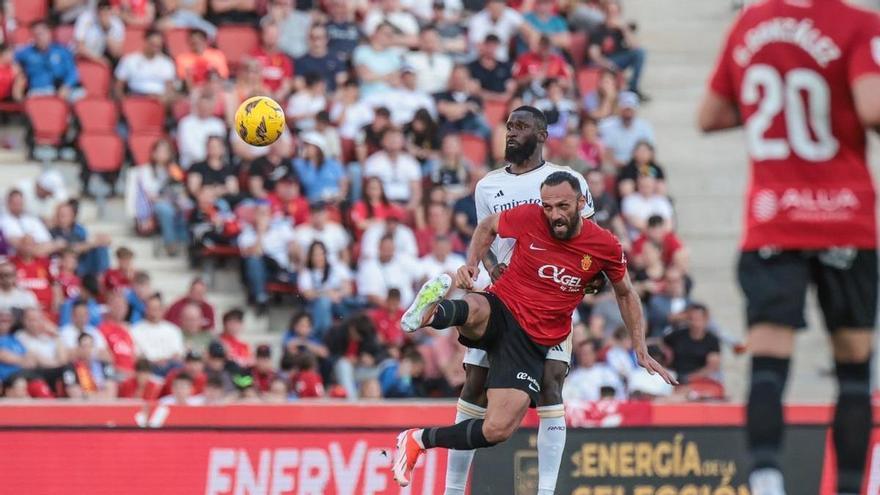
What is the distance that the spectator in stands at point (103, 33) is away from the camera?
62.8 feet

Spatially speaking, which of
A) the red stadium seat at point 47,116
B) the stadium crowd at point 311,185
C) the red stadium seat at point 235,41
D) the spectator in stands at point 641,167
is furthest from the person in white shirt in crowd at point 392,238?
the red stadium seat at point 47,116

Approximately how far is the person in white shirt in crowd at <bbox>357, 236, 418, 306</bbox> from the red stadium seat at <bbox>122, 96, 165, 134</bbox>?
295 cm

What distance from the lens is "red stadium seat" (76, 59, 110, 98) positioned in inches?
739

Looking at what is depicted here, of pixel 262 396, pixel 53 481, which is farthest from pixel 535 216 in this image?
pixel 262 396

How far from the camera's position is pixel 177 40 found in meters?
19.5

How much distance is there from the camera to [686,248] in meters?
19.9

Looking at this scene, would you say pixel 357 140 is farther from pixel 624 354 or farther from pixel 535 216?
pixel 535 216

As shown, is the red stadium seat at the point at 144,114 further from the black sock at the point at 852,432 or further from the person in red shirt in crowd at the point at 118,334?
the black sock at the point at 852,432

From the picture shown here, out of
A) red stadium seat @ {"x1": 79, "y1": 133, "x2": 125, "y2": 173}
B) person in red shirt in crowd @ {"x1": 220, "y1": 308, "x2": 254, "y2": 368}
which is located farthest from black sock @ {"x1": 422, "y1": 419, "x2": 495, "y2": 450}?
red stadium seat @ {"x1": 79, "y1": 133, "x2": 125, "y2": 173}

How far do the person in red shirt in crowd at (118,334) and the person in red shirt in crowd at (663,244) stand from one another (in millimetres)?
5543

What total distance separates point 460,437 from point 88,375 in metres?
6.44

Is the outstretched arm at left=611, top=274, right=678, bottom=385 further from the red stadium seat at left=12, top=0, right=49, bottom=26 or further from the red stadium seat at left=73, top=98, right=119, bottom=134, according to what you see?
the red stadium seat at left=12, top=0, right=49, bottom=26

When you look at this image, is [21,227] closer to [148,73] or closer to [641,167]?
[148,73]

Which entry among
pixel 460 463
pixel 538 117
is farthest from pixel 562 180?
pixel 460 463
